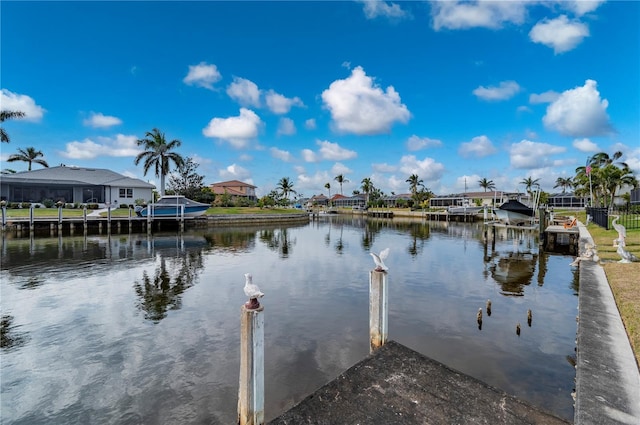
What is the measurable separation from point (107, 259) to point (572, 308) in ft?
71.3

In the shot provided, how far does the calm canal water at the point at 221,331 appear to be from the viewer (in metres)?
5.77

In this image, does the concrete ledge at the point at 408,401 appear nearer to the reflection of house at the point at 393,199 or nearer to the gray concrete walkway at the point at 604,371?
the gray concrete walkway at the point at 604,371

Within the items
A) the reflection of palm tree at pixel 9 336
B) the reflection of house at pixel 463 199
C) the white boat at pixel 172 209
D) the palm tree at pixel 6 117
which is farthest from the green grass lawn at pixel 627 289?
the reflection of house at pixel 463 199

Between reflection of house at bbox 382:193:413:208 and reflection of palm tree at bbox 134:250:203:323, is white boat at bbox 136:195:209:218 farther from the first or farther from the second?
reflection of house at bbox 382:193:413:208

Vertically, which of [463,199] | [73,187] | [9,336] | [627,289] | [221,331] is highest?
[73,187]

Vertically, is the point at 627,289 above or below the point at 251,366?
below

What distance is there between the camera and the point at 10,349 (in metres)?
7.32

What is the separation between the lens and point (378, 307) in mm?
5590

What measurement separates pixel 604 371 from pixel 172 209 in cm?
4012

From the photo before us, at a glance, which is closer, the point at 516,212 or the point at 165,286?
the point at 165,286

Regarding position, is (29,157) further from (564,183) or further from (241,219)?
(564,183)

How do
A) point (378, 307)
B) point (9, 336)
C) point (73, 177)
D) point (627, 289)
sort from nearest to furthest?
point (378, 307) → point (9, 336) → point (627, 289) → point (73, 177)

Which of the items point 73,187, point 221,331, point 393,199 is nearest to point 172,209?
point 73,187

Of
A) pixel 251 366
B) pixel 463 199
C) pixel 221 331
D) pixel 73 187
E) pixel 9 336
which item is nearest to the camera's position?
pixel 251 366
